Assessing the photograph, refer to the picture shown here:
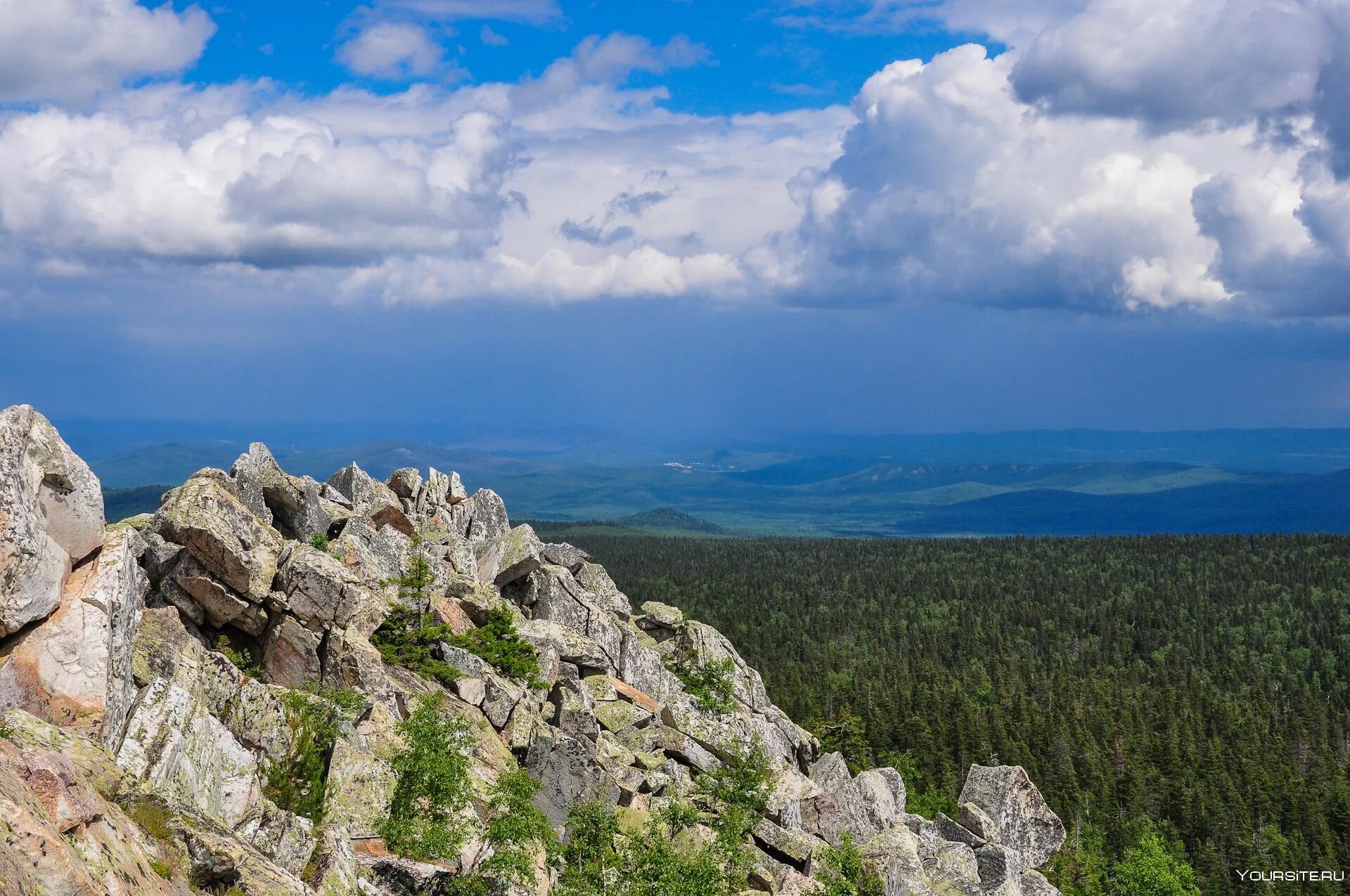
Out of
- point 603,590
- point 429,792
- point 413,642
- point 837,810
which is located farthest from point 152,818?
point 603,590


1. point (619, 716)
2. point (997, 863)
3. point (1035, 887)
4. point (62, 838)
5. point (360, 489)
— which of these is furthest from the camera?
point (360, 489)

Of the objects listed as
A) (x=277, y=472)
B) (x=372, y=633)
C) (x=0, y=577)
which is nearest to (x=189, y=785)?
(x=0, y=577)

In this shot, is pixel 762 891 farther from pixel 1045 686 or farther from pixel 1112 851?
pixel 1045 686

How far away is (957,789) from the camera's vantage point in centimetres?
12556

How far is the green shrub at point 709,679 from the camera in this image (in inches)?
3241

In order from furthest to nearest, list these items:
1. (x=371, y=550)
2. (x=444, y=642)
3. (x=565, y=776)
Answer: (x=371, y=550) → (x=444, y=642) → (x=565, y=776)

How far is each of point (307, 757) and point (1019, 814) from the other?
60.1 m

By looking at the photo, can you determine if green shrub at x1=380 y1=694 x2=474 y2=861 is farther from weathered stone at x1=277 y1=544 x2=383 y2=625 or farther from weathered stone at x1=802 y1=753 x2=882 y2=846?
weathered stone at x1=802 y1=753 x2=882 y2=846

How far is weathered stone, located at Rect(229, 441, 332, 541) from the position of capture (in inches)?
2537

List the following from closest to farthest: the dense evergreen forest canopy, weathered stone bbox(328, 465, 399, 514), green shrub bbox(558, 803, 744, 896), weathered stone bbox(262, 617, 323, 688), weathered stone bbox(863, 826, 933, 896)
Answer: green shrub bbox(558, 803, 744, 896)
weathered stone bbox(262, 617, 323, 688)
weathered stone bbox(863, 826, 933, 896)
weathered stone bbox(328, 465, 399, 514)
the dense evergreen forest canopy

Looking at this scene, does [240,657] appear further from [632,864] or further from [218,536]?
[632,864]

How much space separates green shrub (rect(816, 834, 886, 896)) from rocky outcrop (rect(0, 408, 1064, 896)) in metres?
0.84

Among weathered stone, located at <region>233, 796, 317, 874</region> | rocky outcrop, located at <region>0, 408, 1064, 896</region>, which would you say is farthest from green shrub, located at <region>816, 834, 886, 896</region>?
weathered stone, located at <region>233, 796, 317, 874</region>

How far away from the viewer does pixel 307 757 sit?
37719 mm
